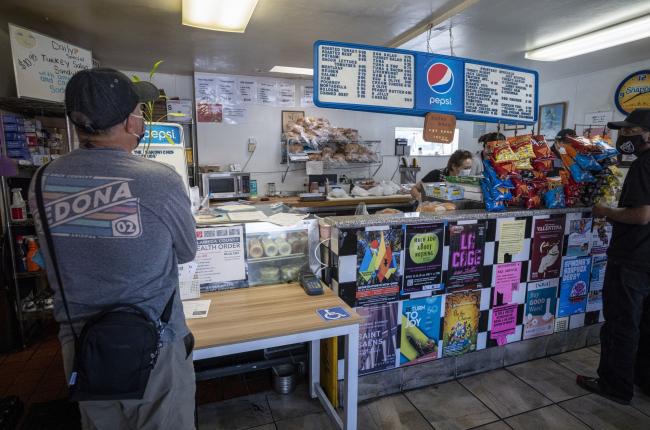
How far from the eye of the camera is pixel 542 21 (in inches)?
121

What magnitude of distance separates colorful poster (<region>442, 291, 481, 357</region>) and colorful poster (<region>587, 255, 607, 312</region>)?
1.05m

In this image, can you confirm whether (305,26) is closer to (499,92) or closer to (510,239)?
(499,92)

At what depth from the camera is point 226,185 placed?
4.88 m

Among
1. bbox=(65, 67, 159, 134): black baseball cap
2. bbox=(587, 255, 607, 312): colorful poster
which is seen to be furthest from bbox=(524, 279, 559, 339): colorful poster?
bbox=(65, 67, 159, 134): black baseball cap

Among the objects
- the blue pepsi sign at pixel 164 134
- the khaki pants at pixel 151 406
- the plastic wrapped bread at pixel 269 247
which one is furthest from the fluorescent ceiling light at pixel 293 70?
the khaki pants at pixel 151 406

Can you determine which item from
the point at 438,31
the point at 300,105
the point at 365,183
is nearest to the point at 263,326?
the point at 438,31

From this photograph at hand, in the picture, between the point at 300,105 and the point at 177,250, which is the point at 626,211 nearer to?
the point at 177,250

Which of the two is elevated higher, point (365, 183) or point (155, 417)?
point (365, 183)

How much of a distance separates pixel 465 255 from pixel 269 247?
1.21 metres

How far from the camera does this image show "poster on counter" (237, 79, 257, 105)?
204 inches

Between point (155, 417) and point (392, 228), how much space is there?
4.79ft

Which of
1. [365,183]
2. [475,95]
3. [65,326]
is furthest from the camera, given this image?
[365,183]

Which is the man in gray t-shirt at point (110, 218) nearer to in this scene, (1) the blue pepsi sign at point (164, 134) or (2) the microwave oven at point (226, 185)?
(1) the blue pepsi sign at point (164, 134)

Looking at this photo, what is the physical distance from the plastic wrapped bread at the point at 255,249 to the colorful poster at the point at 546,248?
1812 millimetres
